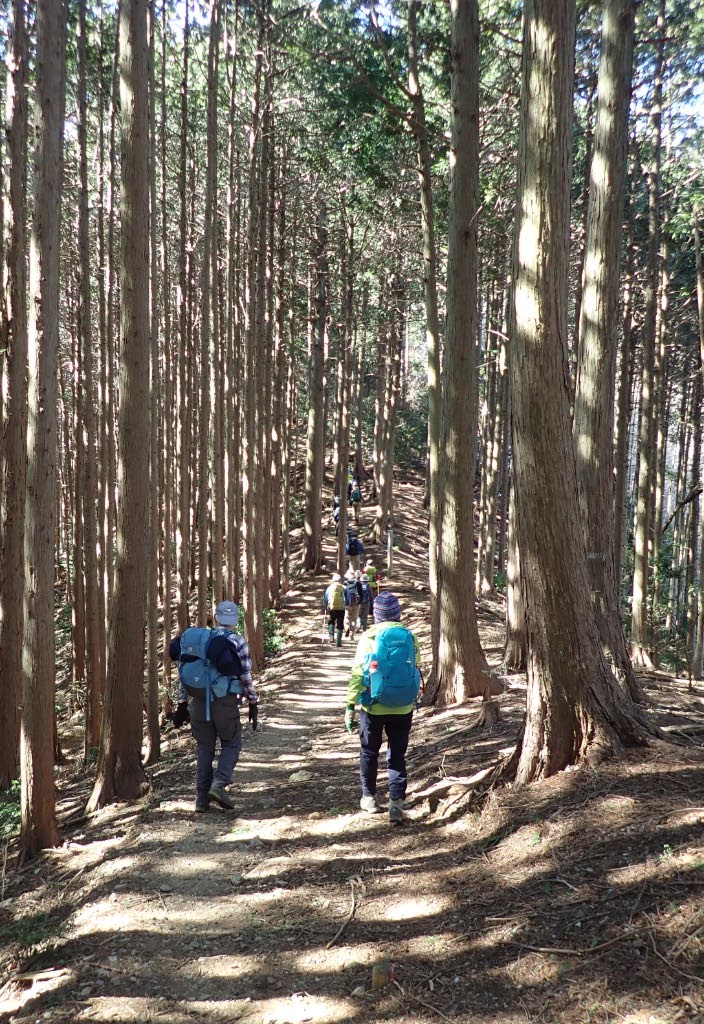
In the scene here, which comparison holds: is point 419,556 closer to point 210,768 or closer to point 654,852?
point 210,768

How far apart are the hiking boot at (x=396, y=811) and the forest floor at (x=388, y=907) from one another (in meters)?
0.08

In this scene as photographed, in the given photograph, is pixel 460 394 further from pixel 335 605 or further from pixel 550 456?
pixel 335 605

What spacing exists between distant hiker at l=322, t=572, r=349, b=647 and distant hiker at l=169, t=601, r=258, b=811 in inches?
332

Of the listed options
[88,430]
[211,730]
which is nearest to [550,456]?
[211,730]

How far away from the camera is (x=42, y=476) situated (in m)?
7.03

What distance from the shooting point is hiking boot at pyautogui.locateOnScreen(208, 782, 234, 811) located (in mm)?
6418

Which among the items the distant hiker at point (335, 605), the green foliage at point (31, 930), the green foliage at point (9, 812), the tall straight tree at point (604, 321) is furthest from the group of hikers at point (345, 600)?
the green foliage at point (31, 930)

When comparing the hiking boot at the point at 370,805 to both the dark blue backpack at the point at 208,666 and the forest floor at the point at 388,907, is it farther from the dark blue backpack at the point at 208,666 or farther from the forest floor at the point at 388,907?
the dark blue backpack at the point at 208,666

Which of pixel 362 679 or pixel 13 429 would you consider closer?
pixel 362 679

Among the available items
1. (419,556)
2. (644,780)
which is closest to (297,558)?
(419,556)

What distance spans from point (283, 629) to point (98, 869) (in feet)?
41.5

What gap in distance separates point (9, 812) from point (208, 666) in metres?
4.24

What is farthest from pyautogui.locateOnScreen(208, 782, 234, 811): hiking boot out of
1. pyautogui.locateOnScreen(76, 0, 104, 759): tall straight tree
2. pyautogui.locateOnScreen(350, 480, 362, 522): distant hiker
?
pyautogui.locateOnScreen(350, 480, 362, 522): distant hiker

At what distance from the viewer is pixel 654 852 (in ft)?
12.4
